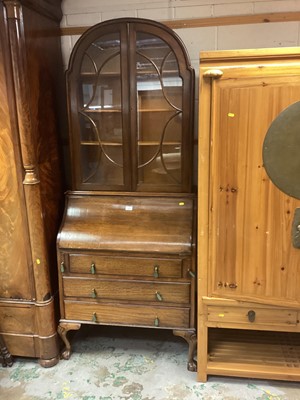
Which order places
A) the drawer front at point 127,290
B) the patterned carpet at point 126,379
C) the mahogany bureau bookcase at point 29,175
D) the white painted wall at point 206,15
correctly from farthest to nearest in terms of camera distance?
the white painted wall at point 206,15
the drawer front at point 127,290
the patterned carpet at point 126,379
the mahogany bureau bookcase at point 29,175

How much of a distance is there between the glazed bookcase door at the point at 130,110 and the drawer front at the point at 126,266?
40cm

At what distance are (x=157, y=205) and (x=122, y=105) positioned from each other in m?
0.58

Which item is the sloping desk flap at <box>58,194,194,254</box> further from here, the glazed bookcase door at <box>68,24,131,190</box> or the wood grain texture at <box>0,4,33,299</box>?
the wood grain texture at <box>0,4,33,299</box>

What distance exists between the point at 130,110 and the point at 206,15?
0.73 meters

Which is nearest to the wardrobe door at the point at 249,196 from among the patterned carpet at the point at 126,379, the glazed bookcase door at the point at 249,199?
the glazed bookcase door at the point at 249,199

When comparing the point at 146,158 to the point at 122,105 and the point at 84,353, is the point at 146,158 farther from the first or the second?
the point at 84,353

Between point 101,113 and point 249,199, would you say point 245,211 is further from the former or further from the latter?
point 101,113

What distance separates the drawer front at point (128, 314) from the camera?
199 cm

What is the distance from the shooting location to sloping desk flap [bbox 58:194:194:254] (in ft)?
6.31

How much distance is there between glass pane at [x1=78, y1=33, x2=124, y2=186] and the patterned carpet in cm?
102

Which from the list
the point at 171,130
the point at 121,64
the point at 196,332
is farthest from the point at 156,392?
→ the point at 121,64

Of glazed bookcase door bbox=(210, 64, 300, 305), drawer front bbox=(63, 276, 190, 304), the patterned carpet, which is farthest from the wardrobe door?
the patterned carpet

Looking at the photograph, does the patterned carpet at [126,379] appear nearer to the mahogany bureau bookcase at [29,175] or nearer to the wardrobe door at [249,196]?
the mahogany bureau bookcase at [29,175]

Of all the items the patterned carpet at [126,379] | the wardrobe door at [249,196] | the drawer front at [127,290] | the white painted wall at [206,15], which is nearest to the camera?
the wardrobe door at [249,196]
